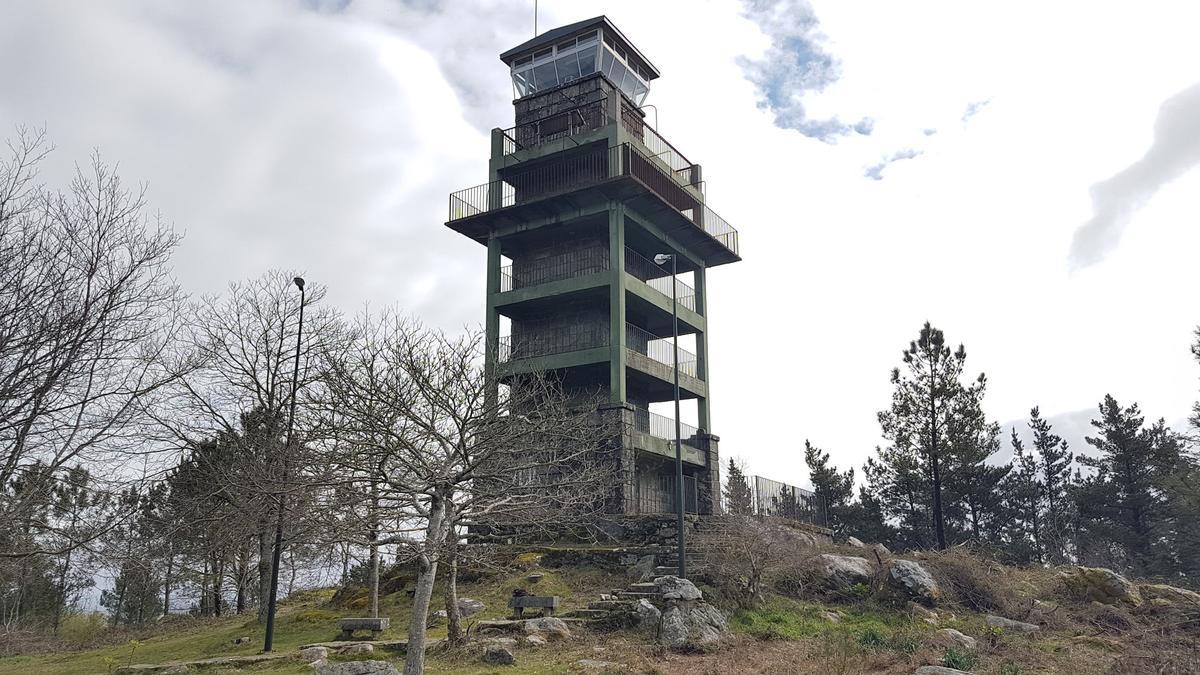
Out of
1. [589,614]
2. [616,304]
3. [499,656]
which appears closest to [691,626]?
[589,614]

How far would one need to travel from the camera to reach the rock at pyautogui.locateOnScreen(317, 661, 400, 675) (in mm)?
14719

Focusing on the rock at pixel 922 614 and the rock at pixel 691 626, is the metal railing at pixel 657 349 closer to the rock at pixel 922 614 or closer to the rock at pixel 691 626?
the rock at pixel 922 614

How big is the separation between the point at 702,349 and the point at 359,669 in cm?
2429

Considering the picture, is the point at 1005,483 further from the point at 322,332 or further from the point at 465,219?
the point at 322,332

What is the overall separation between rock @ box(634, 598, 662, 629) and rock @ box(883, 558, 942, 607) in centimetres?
742

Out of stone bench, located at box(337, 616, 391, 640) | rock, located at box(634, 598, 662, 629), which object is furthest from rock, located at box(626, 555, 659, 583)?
stone bench, located at box(337, 616, 391, 640)

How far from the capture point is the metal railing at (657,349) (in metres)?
35.7

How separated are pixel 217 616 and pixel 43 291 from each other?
73.3 ft

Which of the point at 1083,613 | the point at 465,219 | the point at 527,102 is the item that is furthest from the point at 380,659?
the point at 527,102

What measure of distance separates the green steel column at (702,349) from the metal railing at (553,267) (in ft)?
17.0

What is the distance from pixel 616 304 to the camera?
3231 cm

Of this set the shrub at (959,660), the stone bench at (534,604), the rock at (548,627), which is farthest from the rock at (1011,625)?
the stone bench at (534,604)

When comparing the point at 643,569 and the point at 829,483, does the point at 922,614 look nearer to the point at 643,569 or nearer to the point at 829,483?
the point at 643,569

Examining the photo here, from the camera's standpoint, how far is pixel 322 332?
27.1 m
